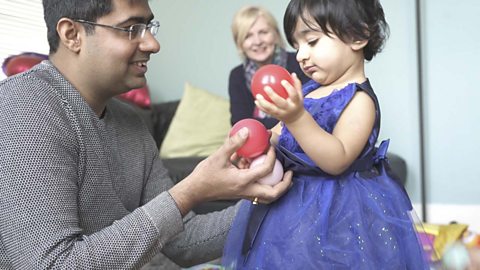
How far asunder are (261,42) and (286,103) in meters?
1.84

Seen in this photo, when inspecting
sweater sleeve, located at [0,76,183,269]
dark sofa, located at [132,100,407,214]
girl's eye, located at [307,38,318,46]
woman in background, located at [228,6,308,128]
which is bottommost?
dark sofa, located at [132,100,407,214]

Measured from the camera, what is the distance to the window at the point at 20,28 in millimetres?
3092

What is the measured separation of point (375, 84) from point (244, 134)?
7.13 ft

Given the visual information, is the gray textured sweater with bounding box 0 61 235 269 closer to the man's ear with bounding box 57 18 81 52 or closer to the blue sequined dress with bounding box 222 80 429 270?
the man's ear with bounding box 57 18 81 52

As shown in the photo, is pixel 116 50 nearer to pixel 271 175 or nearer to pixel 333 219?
pixel 271 175

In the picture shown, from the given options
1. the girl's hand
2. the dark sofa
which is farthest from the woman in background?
the girl's hand

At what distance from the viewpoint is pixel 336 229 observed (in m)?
0.95

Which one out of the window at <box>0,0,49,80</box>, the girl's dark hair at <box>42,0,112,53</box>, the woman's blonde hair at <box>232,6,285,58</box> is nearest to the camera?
the girl's dark hair at <box>42,0,112,53</box>

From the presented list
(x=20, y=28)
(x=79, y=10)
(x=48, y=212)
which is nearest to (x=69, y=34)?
(x=79, y=10)

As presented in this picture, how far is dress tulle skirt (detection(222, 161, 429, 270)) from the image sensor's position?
0.93 metres

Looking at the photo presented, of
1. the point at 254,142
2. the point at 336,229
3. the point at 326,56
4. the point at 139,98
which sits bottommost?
the point at 139,98

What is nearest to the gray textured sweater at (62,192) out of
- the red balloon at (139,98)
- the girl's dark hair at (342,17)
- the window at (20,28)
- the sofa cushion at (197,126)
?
the girl's dark hair at (342,17)

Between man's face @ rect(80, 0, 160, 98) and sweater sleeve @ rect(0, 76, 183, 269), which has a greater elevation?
man's face @ rect(80, 0, 160, 98)

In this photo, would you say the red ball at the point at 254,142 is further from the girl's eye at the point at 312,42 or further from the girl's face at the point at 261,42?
the girl's face at the point at 261,42
